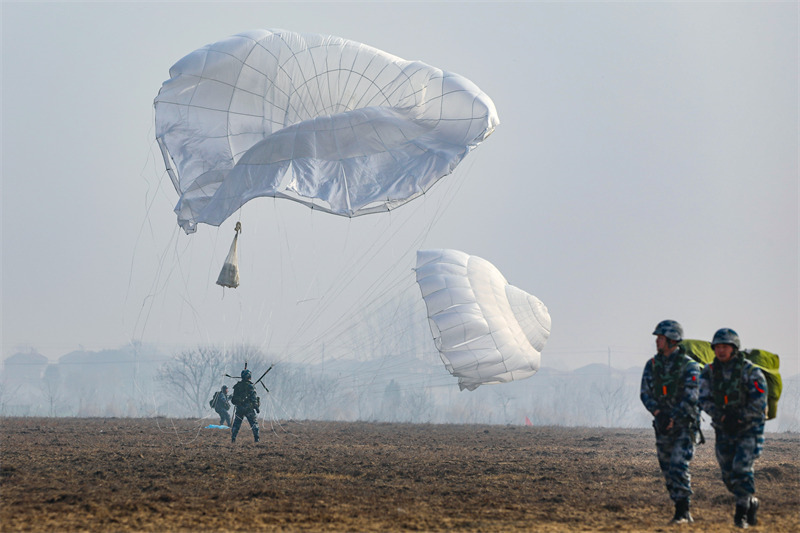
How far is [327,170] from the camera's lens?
1549cm

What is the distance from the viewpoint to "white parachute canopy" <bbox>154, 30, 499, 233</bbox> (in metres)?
14.8

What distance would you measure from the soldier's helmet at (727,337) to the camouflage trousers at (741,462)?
3.14ft

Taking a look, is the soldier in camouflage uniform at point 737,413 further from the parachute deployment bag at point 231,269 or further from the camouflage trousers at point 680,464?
the parachute deployment bag at point 231,269

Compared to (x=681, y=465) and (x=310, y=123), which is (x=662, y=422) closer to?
(x=681, y=465)

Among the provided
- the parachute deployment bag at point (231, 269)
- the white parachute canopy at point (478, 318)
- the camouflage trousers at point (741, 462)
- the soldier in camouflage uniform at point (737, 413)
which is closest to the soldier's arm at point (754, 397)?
the soldier in camouflage uniform at point (737, 413)

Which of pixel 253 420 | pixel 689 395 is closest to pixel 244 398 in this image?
pixel 253 420

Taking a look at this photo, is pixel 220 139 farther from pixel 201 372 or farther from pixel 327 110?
pixel 201 372

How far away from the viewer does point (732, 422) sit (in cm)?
827

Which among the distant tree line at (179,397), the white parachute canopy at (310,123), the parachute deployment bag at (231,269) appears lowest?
the distant tree line at (179,397)

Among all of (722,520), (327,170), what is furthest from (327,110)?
(722,520)

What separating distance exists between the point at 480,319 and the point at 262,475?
15070 millimetres

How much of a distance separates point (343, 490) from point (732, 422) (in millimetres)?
5330

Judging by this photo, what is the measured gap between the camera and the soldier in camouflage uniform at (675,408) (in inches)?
330

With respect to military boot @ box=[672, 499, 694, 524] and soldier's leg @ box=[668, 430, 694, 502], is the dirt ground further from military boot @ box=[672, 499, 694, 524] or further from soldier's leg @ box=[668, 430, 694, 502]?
soldier's leg @ box=[668, 430, 694, 502]
